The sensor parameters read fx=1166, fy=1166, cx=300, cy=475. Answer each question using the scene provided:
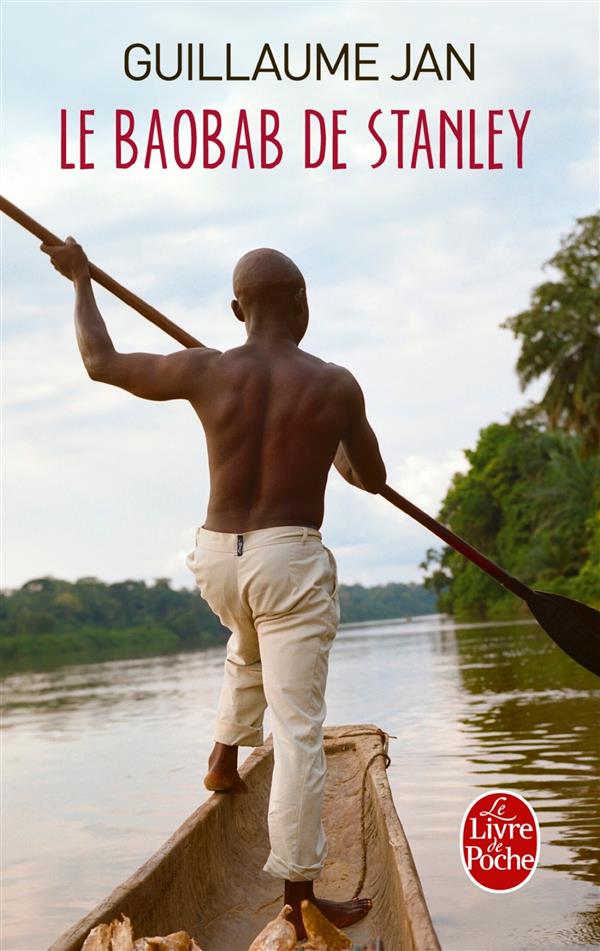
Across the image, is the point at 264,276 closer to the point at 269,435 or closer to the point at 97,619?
→ the point at 269,435

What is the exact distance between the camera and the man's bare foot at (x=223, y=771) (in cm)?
342

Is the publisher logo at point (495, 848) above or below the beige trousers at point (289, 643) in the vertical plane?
below

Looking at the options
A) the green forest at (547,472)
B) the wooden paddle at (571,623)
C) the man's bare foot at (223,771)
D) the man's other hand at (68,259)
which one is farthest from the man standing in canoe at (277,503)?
the green forest at (547,472)

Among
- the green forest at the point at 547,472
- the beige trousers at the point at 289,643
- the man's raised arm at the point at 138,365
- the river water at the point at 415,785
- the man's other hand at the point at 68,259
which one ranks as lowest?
the river water at the point at 415,785

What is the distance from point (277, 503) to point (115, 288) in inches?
47.7

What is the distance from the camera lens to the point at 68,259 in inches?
133

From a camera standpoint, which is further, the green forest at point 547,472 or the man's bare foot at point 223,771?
the green forest at point 547,472

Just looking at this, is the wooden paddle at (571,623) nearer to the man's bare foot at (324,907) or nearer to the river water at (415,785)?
the river water at (415,785)

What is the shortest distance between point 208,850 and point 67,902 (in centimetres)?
206

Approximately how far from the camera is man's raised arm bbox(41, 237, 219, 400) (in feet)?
9.52

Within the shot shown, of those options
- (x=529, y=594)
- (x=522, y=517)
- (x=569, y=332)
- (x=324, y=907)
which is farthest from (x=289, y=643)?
(x=522, y=517)

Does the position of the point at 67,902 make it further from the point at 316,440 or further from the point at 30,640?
the point at 30,640

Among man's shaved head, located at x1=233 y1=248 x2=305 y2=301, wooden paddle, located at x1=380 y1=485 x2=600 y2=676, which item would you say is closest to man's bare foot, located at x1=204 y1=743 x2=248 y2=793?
man's shaved head, located at x1=233 y1=248 x2=305 y2=301

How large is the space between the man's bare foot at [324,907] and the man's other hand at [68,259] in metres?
1.77
